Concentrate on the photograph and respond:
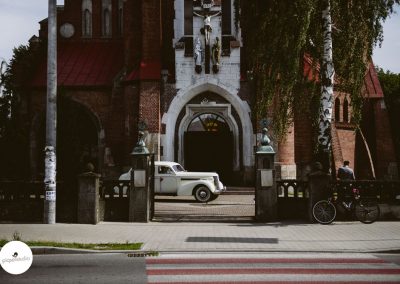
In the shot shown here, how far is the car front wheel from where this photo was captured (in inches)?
843

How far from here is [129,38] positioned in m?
27.5

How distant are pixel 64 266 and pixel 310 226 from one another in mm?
7359

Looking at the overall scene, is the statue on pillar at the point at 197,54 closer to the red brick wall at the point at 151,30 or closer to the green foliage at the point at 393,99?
the red brick wall at the point at 151,30

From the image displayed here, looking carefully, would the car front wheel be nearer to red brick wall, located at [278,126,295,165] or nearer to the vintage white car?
the vintage white car

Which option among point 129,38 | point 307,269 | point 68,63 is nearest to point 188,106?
point 129,38

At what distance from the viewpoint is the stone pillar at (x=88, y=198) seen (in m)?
14.7

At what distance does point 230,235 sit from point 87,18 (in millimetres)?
23446

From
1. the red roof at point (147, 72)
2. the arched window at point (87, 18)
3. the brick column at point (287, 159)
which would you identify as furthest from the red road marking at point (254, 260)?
the arched window at point (87, 18)

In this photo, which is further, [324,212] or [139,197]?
[139,197]

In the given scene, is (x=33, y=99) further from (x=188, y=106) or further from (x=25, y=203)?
(x=25, y=203)

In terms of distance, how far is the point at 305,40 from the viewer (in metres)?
15.8

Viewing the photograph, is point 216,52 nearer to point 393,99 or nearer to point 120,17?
point 120,17

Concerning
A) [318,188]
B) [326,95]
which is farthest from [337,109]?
[318,188]
